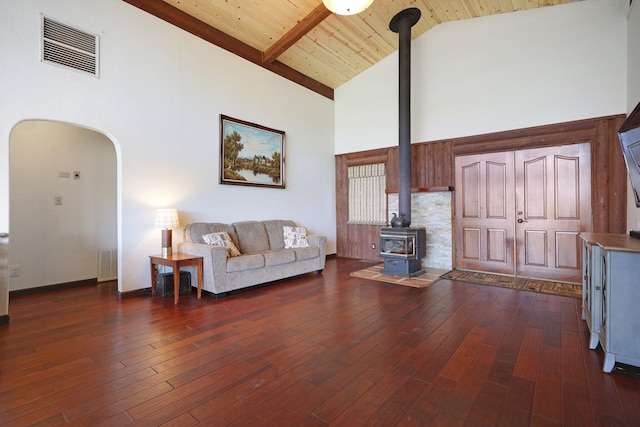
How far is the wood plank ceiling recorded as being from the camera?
4.37m

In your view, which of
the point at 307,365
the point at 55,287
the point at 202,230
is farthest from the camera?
the point at 202,230

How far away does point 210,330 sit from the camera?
278cm

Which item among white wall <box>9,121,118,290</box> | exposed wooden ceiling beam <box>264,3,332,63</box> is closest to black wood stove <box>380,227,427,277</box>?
exposed wooden ceiling beam <box>264,3,332,63</box>

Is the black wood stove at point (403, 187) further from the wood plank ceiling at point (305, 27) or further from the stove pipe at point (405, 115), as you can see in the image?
the wood plank ceiling at point (305, 27)

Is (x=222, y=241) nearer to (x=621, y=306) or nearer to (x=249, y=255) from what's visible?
(x=249, y=255)

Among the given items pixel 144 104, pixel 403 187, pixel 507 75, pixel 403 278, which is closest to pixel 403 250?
pixel 403 278

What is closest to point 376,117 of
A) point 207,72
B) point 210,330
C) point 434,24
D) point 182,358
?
point 434,24

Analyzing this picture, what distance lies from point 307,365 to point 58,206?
4.32 m

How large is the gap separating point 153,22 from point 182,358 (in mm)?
4226

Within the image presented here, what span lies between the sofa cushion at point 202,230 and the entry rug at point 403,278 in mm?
2156

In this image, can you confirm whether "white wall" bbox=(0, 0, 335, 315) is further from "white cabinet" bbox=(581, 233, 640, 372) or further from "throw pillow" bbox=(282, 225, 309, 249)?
"white cabinet" bbox=(581, 233, 640, 372)

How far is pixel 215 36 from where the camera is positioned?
15.5ft

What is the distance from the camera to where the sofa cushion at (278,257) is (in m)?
4.33

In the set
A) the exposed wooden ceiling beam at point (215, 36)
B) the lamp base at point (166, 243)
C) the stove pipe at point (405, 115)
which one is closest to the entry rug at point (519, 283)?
the stove pipe at point (405, 115)
